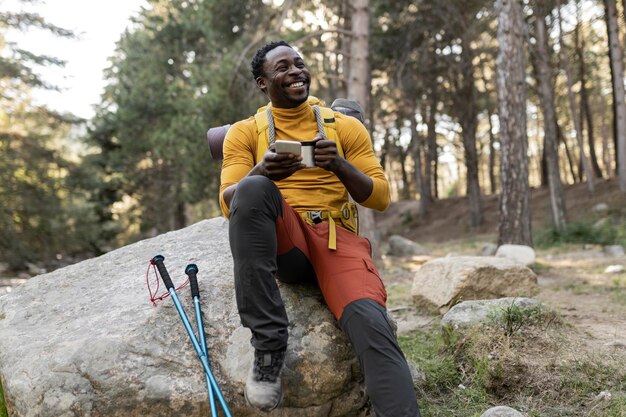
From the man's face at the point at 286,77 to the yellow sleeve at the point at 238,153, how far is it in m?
0.22

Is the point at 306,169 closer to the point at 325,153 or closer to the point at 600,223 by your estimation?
the point at 325,153

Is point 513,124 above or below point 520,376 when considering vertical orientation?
above

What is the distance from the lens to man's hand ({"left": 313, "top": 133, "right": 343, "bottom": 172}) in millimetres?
2570

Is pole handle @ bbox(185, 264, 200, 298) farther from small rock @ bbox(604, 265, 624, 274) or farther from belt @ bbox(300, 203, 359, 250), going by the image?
small rock @ bbox(604, 265, 624, 274)

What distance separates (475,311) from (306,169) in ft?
5.45

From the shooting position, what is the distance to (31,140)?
50.9 feet

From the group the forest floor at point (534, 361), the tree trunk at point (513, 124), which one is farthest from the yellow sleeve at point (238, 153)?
the tree trunk at point (513, 124)

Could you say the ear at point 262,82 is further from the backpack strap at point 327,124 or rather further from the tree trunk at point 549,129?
the tree trunk at point 549,129

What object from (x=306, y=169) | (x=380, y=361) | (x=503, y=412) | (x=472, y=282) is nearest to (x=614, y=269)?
(x=472, y=282)

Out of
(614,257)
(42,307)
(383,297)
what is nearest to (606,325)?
(383,297)

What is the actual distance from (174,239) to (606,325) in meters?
3.53

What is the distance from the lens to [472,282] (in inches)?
199

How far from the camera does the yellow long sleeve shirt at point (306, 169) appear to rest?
2.88m

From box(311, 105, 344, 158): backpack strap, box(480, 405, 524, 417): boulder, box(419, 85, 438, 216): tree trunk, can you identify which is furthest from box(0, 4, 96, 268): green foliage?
box(480, 405, 524, 417): boulder
